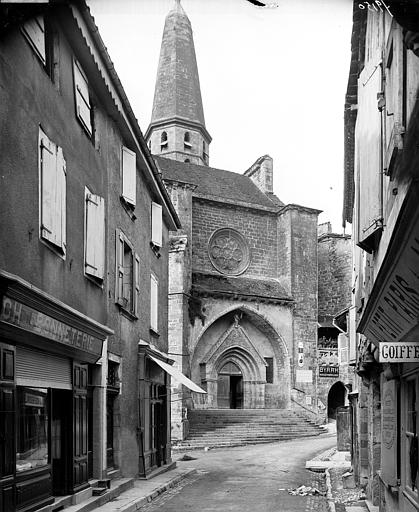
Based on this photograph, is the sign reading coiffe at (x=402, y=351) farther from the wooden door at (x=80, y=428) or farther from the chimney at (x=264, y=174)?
the chimney at (x=264, y=174)

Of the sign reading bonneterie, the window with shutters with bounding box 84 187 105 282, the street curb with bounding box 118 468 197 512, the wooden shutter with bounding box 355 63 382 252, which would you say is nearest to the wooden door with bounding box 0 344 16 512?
the sign reading bonneterie

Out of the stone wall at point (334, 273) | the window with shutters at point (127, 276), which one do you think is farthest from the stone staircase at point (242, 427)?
the window with shutters at point (127, 276)

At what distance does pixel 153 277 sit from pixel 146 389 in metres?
2.91

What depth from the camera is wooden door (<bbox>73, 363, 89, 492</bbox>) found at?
10.3m

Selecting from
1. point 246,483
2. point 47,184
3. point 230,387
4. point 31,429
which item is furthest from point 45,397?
point 230,387

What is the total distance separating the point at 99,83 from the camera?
11.6 meters

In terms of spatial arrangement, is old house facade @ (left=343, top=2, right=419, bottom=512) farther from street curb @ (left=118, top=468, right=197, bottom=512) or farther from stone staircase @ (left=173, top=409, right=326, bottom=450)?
stone staircase @ (left=173, top=409, right=326, bottom=450)

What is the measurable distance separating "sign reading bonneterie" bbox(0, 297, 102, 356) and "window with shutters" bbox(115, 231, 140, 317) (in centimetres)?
251

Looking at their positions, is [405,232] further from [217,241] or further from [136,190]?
[217,241]

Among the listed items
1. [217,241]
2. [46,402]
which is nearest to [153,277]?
[46,402]

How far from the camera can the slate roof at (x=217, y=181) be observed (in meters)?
37.1

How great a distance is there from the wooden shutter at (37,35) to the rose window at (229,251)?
1045 inches

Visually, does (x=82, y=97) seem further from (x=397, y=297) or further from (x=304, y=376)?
(x=304, y=376)

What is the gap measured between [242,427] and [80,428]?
1967cm
